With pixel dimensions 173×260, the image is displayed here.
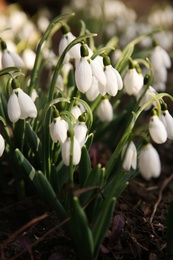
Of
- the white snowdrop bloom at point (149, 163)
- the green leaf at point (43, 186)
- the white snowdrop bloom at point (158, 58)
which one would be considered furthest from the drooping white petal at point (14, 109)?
the white snowdrop bloom at point (158, 58)

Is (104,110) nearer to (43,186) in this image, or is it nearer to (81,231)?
(43,186)

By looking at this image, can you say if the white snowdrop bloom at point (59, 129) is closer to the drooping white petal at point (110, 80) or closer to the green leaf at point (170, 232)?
the drooping white petal at point (110, 80)

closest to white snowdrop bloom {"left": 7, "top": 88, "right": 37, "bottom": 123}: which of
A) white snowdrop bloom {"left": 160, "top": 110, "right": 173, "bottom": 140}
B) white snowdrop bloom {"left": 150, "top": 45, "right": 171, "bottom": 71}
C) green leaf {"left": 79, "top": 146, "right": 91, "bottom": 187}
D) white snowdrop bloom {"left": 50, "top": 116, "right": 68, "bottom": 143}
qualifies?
white snowdrop bloom {"left": 50, "top": 116, "right": 68, "bottom": 143}

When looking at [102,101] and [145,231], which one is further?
[102,101]

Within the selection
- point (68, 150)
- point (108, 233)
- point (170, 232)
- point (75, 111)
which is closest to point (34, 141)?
point (75, 111)

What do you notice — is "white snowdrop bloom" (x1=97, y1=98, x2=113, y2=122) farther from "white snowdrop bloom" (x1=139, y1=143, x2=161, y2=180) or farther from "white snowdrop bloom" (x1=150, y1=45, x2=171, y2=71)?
"white snowdrop bloom" (x1=139, y1=143, x2=161, y2=180)

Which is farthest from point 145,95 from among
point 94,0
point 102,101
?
point 94,0

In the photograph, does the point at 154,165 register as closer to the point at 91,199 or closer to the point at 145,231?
the point at 91,199
